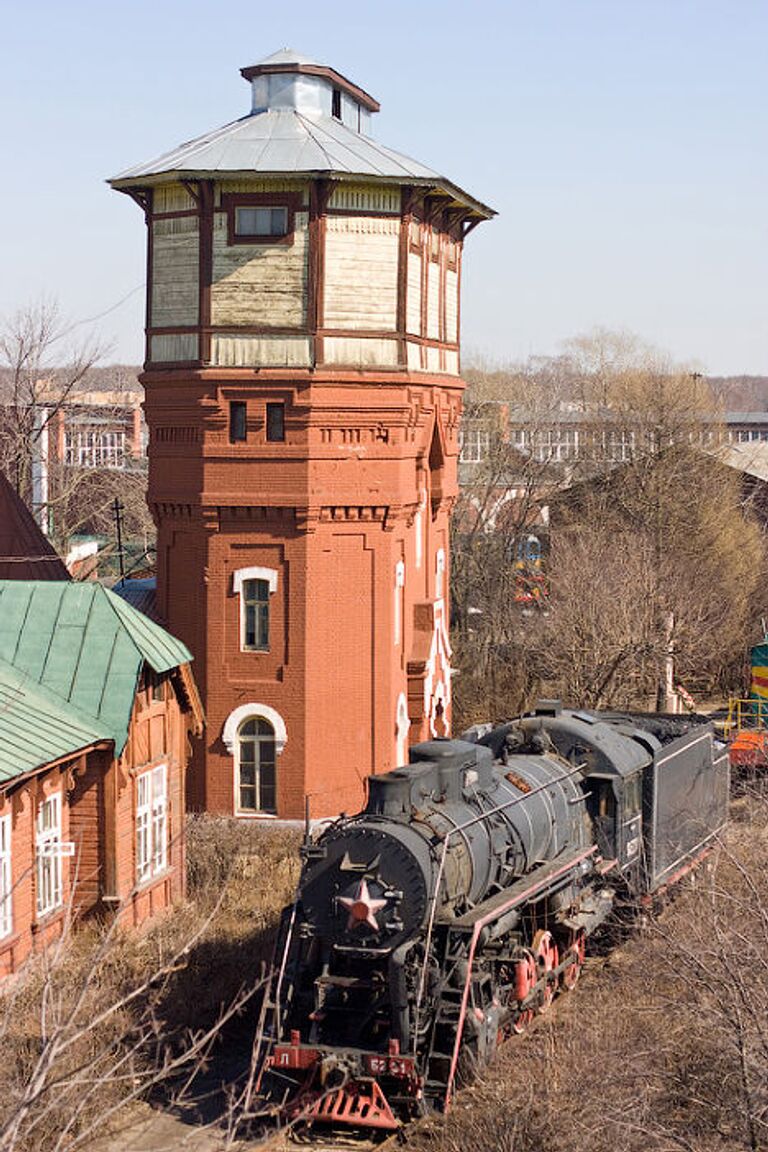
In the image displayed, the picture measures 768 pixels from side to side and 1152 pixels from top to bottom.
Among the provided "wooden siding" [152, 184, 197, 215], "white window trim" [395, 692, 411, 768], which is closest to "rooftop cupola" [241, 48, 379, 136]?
"wooden siding" [152, 184, 197, 215]

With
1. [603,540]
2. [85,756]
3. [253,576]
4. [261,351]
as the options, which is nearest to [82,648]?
[85,756]

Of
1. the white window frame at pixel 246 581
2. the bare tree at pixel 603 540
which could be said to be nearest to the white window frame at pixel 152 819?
the white window frame at pixel 246 581

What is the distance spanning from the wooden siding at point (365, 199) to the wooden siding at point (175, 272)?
7.95ft

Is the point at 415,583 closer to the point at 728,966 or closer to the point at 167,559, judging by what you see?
the point at 167,559

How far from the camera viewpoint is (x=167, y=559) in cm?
2884

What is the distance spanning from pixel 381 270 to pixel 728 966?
57.8 ft

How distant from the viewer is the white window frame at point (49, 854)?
19172 mm

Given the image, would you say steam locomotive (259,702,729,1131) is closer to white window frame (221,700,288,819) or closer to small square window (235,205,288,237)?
white window frame (221,700,288,819)

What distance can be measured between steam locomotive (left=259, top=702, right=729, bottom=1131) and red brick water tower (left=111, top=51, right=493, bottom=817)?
316 inches

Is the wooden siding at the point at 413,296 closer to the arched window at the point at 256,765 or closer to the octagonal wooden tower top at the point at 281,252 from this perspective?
the octagonal wooden tower top at the point at 281,252

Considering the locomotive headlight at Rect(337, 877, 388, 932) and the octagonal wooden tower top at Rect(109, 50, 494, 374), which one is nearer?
the locomotive headlight at Rect(337, 877, 388, 932)

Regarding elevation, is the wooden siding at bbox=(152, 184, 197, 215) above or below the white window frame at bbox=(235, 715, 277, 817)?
above

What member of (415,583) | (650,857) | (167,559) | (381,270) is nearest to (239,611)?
(167,559)

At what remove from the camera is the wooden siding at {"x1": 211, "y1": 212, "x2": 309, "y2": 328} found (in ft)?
90.9
